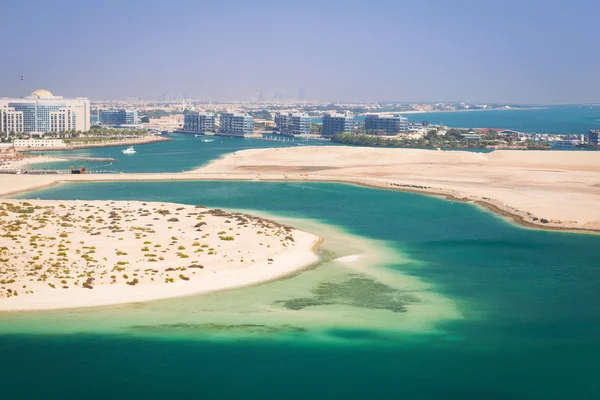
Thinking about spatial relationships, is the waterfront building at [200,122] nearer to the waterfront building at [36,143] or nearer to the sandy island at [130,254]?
the waterfront building at [36,143]

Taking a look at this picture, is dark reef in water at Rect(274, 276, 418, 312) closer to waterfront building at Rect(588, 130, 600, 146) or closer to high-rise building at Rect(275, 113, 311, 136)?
waterfront building at Rect(588, 130, 600, 146)

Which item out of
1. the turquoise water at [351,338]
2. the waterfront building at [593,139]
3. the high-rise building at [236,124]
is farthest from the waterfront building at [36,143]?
the waterfront building at [593,139]

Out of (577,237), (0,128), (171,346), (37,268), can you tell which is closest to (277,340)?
(171,346)

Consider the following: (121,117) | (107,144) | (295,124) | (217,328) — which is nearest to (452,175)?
(217,328)

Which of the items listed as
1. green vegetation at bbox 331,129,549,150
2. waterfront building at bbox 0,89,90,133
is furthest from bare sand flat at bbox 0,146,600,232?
waterfront building at bbox 0,89,90,133

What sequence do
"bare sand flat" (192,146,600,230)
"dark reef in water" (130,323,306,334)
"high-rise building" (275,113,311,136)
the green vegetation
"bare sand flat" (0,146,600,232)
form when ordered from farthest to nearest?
"high-rise building" (275,113,311,136)
the green vegetation
"bare sand flat" (0,146,600,232)
"bare sand flat" (192,146,600,230)
"dark reef in water" (130,323,306,334)

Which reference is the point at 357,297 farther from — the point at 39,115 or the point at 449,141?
the point at 39,115
